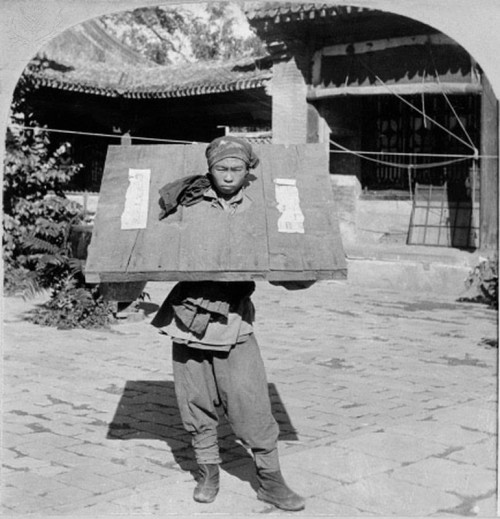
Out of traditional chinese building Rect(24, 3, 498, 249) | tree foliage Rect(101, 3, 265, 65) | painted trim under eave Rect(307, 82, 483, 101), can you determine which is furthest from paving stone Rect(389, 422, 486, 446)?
tree foliage Rect(101, 3, 265, 65)

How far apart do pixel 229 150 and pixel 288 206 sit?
1.25 feet

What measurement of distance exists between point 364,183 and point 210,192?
10813 mm

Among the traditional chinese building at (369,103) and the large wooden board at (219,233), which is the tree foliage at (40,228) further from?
the large wooden board at (219,233)

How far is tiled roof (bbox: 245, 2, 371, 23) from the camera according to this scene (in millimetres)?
11812

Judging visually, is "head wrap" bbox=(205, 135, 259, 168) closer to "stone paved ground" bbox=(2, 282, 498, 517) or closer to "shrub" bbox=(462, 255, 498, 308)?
"stone paved ground" bbox=(2, 282, 498, 517)

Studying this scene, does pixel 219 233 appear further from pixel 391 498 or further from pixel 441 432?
pixel 441 432

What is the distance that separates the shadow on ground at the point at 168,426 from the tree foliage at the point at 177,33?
24.4 metres

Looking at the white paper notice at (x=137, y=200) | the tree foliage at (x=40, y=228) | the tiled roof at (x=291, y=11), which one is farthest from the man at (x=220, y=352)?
the tiled roof at (x=291, y=11)

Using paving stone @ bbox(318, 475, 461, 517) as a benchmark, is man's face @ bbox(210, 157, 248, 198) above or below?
above

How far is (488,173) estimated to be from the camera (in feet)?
36.9

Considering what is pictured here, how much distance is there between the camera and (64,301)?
8695mm

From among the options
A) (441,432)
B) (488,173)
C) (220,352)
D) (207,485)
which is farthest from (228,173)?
(488,173)

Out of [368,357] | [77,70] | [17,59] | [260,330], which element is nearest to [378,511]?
[17,59]

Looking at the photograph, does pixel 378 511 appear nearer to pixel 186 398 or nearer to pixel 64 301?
pixel 186 398
